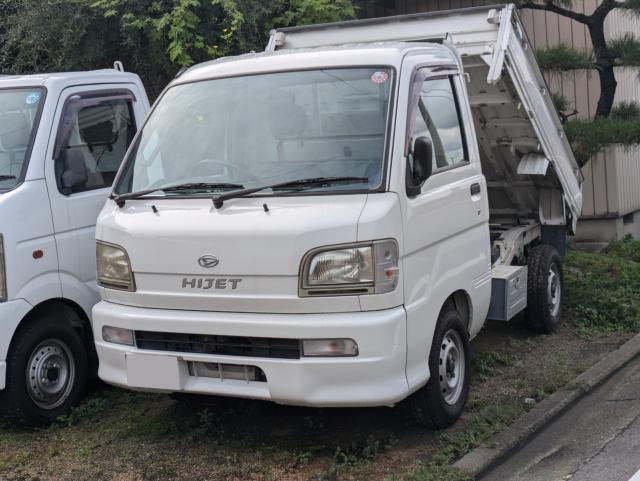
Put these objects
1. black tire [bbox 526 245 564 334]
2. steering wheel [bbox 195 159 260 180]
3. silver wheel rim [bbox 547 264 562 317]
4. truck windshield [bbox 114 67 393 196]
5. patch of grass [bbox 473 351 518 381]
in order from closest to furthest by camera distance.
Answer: truck windshield [bbox 114 67 393 196] < steering wheel [bbox 195 159 260 180] < patch of grass [bbox 473 351 518 381] < black tire [bbox 526 245 564 334] < silver wheel rim [bbox 547 264 562 317]

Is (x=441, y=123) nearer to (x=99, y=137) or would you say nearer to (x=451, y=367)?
(x=451, y=367)

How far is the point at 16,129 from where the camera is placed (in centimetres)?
607

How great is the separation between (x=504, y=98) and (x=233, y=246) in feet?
10.4

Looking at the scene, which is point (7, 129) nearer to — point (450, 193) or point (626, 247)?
point (450, 193)

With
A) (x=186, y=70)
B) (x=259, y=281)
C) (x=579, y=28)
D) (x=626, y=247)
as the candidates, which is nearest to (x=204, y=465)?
(x=259, y=281)

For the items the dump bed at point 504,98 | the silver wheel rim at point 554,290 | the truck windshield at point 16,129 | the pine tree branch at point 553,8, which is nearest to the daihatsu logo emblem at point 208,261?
the truck windshield at point 16,129

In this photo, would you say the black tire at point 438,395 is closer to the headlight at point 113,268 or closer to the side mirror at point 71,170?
the headlight at point 113,268

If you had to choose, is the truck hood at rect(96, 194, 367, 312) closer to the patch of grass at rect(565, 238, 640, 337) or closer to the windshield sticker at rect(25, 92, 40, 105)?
the windshield sticker at rect(25, 92, 40, 105)

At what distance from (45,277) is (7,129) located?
109 cm

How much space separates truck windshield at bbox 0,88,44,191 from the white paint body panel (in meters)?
0.06

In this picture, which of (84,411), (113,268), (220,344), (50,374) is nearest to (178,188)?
(113,268)

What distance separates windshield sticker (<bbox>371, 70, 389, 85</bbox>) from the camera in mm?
5195

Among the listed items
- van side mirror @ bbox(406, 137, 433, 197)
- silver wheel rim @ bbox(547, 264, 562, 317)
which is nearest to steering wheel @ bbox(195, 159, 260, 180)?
van side mirror @ bbox(406, 137, 433, 197)

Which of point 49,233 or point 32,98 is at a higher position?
point 32,98
